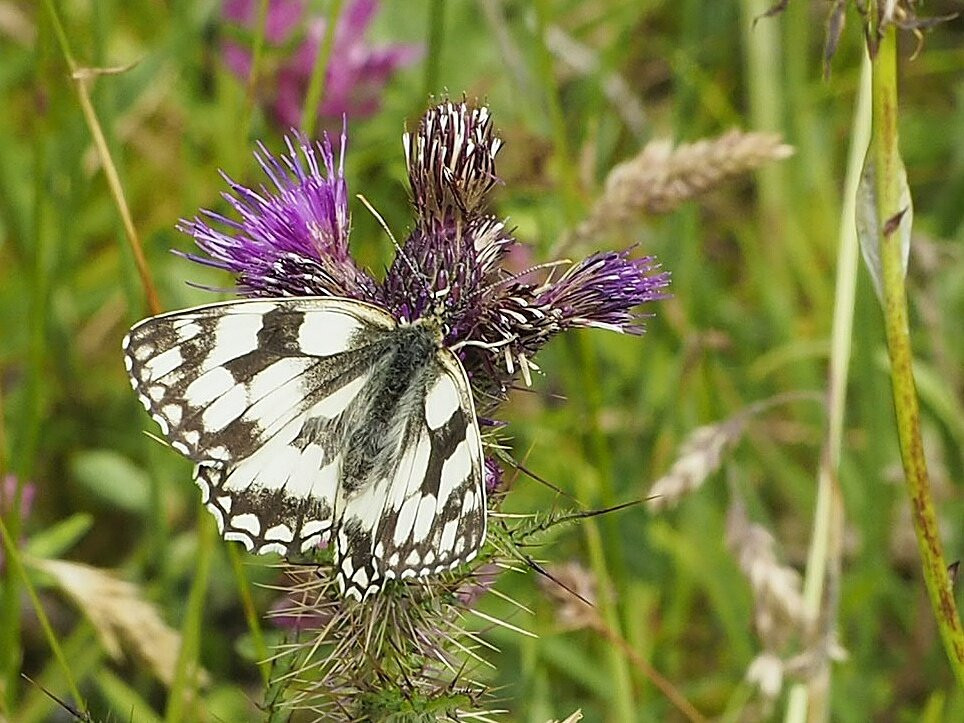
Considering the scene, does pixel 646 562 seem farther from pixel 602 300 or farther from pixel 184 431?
pixel 184 431

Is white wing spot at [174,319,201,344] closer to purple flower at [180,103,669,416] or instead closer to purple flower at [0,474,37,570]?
purple flower at [180,103,669,416]

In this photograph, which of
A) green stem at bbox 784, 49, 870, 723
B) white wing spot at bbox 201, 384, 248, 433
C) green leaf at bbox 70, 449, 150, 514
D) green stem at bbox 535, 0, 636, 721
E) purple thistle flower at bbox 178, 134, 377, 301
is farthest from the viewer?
green leaf at bbox 70, 449, 150, 514

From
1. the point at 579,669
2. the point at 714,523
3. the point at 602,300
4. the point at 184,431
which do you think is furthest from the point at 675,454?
the point at 184,431

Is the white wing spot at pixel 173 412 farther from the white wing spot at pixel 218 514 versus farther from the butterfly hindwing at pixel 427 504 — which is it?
the butterfly hindwing at pixel 427 504

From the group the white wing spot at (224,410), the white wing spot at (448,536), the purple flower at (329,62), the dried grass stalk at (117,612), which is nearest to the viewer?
the white wing spot at (448,536)

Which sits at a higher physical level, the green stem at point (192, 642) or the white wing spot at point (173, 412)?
the white wing spot at point (173, 412)

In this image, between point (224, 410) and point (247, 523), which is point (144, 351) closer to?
point (224, 410)

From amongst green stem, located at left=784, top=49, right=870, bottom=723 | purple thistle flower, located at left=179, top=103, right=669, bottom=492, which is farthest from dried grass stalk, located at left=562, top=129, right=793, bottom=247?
purple thistle flower, located at left=179, top=103, right=669, bottom=492

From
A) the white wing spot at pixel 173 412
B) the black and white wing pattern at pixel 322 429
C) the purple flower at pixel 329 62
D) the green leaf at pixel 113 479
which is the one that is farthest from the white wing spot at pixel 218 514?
the purple flower at pixel 329 62
